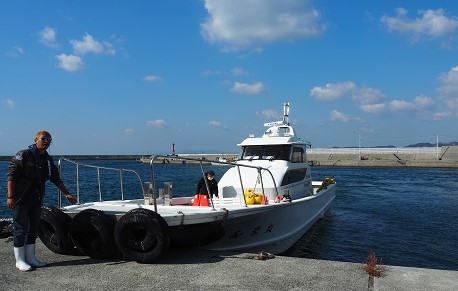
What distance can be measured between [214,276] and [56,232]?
9.64 feet

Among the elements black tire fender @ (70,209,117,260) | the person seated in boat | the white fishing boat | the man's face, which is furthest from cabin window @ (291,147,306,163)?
the man's face

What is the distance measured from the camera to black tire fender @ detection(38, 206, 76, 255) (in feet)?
21.8

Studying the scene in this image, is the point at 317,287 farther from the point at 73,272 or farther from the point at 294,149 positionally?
the point at 294,149

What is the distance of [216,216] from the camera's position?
713 cm

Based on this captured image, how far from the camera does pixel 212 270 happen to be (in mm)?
5902

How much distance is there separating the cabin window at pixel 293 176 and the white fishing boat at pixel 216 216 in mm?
30

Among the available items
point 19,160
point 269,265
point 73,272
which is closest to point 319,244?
point 269,265

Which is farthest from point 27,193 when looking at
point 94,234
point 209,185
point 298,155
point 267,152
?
point 298,155

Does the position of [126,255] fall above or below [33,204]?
below

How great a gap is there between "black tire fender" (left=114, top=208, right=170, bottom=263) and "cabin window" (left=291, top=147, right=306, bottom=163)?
23.1 feet

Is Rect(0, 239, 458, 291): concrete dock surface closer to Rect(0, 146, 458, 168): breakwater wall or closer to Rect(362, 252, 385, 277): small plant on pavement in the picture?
Rect(362, 252, 385, 277): small plant on pavement

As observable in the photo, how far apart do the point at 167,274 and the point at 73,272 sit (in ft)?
4.58

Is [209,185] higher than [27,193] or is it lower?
lower

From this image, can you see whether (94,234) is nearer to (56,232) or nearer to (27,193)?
(56,232)
